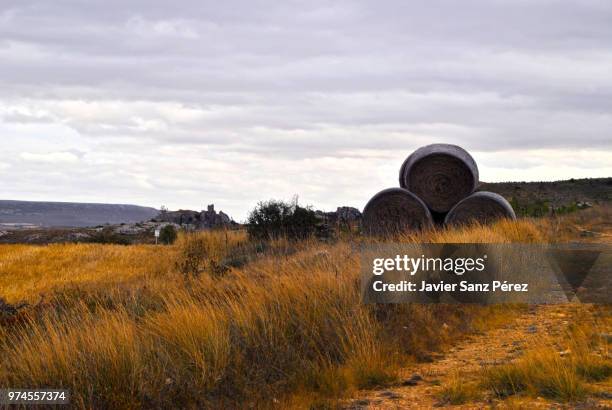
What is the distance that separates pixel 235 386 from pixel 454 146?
47.3 ft

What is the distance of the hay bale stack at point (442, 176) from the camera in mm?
19719

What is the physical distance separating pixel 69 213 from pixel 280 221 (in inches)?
5857

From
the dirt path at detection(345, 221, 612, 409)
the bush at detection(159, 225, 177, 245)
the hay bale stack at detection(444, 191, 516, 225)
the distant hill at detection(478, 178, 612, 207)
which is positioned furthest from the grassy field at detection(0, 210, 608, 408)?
the distant hill at detection(478, 178, 612, 207)

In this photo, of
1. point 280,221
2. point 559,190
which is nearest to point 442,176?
point 280,221

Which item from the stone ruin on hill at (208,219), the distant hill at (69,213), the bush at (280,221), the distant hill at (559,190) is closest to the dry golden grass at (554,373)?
the bush at (280,221)

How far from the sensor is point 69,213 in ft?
530

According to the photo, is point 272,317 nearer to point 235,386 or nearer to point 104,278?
point 235,386

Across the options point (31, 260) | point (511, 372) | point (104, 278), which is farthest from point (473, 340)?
point (31, 260)

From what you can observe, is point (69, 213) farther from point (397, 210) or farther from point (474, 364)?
point (474, 364)

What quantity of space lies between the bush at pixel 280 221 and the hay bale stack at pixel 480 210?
4.89 meters

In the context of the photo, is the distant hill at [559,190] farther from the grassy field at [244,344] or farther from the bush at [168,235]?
the grassy field at [244,344]

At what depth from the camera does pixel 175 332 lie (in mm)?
8172

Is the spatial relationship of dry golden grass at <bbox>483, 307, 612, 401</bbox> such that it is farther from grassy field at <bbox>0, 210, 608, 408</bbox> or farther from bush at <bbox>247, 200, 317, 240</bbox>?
bush at <bbox>247, 200, 317, 240</bbox>

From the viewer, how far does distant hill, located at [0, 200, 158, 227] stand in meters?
139
